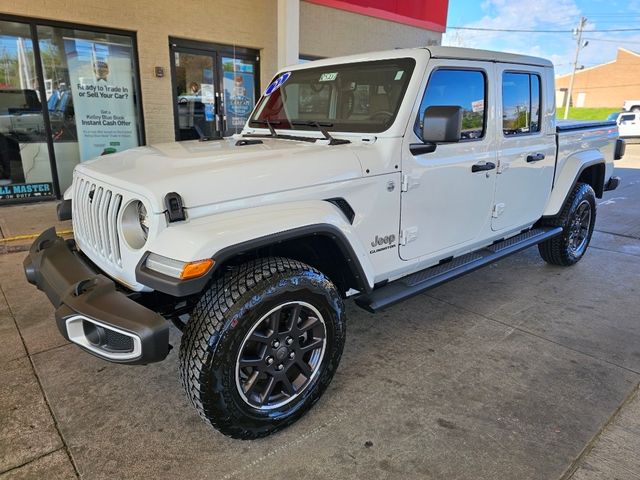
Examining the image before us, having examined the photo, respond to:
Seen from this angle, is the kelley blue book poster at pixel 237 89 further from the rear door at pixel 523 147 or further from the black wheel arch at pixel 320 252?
the black wheel arch at pixel 320 252

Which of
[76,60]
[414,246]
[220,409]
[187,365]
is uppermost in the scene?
[76,60]

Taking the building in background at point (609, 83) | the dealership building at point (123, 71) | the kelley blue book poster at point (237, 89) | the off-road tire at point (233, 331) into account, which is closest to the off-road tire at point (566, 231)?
the off-road tire at point (233, 331)

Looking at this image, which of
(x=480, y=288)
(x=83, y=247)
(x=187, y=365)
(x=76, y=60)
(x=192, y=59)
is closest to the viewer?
(x=187, y=365)

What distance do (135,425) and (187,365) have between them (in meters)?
0.66

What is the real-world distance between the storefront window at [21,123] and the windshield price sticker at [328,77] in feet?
18.5

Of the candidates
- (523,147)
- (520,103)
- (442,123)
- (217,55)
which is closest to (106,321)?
(442,123)

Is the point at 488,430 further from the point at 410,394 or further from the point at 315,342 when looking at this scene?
the point at 315,342

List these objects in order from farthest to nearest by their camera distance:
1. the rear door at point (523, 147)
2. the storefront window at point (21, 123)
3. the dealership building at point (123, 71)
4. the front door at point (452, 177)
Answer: the dealership building at point (123, 71) < the storefront window at point (21, 123) < the rear door at point (523, 147) < the front door at point (452, 177)

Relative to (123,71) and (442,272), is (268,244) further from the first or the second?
(123,71)

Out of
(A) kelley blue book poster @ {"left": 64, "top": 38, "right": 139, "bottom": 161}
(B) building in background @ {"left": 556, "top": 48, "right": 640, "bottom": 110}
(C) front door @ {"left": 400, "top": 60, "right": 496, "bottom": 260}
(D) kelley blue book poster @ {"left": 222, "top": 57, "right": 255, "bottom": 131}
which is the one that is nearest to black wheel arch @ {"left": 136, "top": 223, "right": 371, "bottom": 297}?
(C) front door @ {"left": 400, "top": 60, "right": 496, "bottom": 260}

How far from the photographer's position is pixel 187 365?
2123 millimetres

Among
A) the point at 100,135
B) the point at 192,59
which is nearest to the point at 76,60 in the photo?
the point at 100,135

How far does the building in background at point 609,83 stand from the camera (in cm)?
5119

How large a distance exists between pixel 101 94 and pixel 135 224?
20.8 ft
